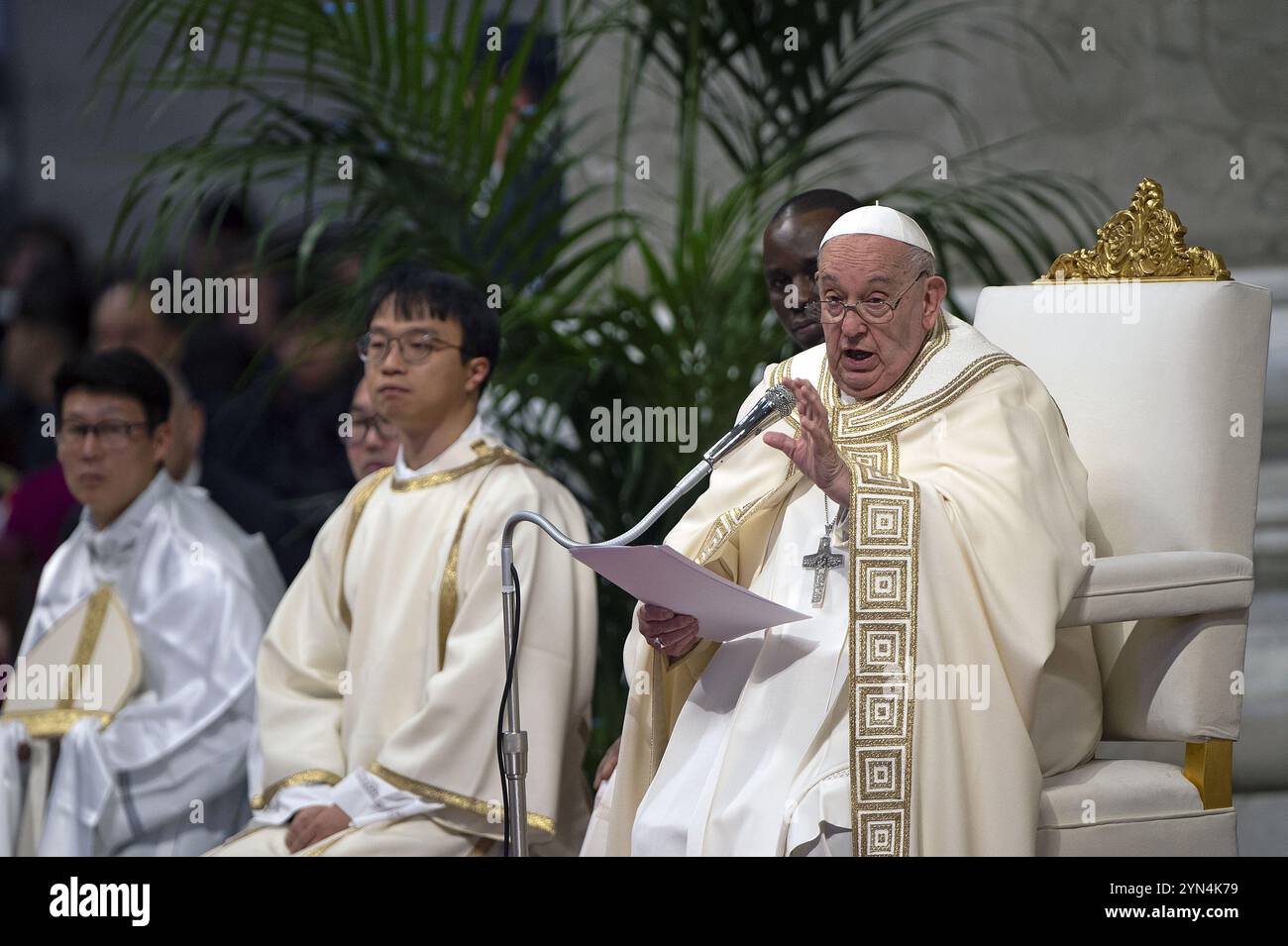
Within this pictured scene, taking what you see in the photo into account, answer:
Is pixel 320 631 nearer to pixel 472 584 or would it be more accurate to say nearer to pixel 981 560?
pixel 472 584

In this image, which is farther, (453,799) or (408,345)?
(408,345)

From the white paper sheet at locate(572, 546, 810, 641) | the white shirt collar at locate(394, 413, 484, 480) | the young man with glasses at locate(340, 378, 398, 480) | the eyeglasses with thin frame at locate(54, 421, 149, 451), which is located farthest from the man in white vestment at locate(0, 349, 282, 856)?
the white paper sheet at locate(572, 546, 810, 641)

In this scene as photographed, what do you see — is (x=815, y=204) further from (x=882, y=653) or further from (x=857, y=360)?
(x=882, y=653)

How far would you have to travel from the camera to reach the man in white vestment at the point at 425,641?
3650 millimetres

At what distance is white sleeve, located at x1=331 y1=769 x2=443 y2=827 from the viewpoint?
143 inches

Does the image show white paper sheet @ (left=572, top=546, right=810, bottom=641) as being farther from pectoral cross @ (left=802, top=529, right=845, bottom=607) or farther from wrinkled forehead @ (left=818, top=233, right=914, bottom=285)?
wrinkled forehead @ (left=818, top=233, right=914, bottom=285)

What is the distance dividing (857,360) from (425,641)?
1.21m

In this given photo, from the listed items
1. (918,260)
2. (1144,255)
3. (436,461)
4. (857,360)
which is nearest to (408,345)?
(436,461)

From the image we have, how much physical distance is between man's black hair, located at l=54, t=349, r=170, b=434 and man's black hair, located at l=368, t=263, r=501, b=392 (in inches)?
29.0

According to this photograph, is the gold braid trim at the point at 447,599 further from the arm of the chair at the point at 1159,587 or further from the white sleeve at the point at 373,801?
the arm of the chair at the point at 1159,587

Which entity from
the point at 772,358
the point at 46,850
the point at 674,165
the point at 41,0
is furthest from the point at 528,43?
the point at 41,0

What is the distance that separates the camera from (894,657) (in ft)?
9.91

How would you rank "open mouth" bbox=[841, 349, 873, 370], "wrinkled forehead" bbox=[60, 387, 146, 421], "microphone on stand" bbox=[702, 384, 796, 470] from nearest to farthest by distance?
"microphone on stand" bbox=[702, 384, 796, 470]
"open mouth" bbox=[841, 349, 873, 370]
"wrinkled forehead" bbox=[60, 387, 146, 421]

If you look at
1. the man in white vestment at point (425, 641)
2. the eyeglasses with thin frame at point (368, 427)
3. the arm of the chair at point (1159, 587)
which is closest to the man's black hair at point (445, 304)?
the man in white vestment at point (425, 641)
